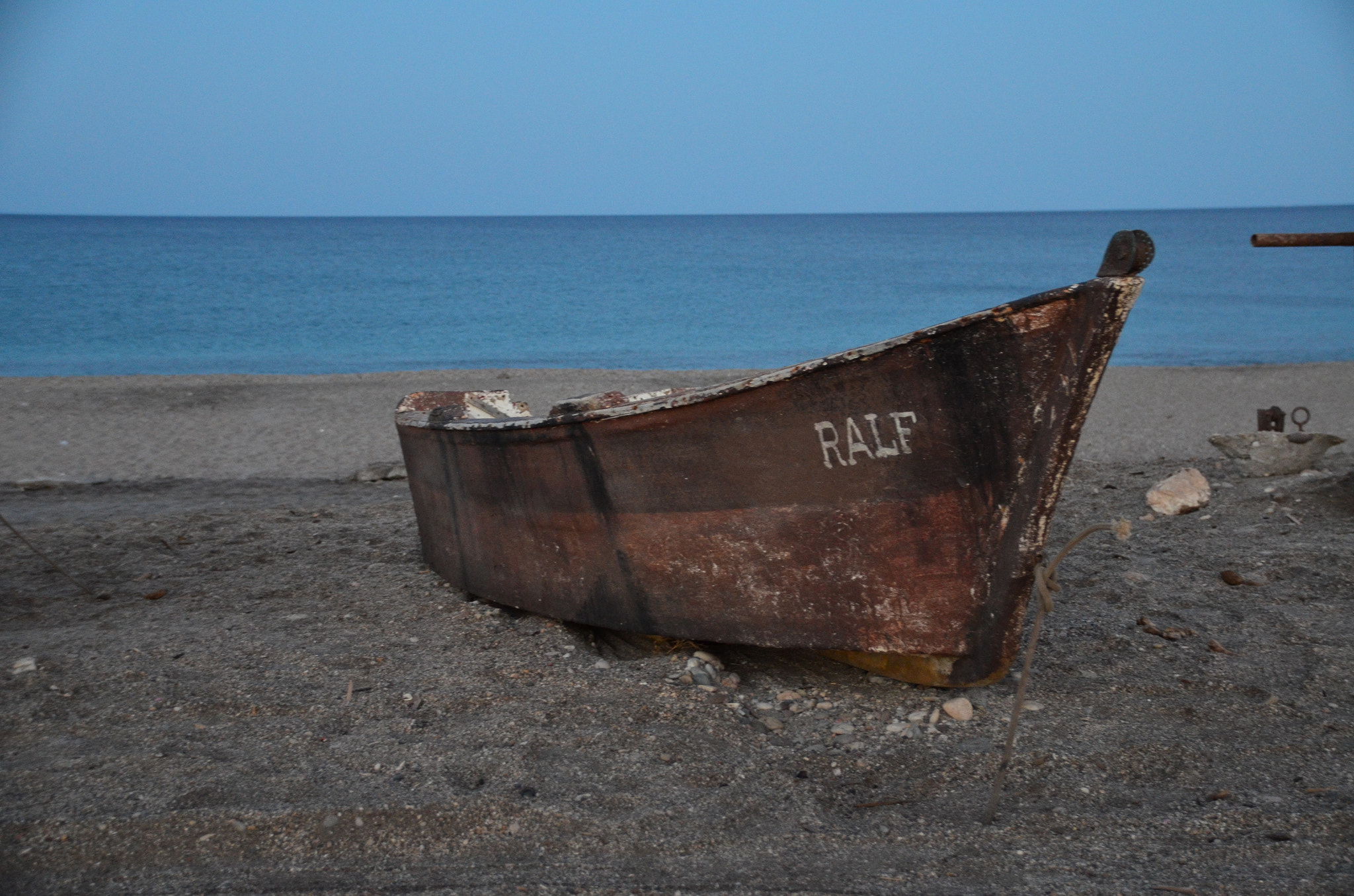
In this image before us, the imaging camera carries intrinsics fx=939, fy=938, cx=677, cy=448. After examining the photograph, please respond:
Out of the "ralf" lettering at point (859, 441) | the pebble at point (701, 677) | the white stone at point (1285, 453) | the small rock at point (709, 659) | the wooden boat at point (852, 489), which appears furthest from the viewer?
the white stone at point (1285, 453)

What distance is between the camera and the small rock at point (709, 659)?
368 cm

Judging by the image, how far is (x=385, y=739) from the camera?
3105 millimetres

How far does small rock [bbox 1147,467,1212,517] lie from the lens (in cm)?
585

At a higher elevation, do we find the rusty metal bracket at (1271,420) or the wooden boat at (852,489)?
the wooden boat at (852,489)

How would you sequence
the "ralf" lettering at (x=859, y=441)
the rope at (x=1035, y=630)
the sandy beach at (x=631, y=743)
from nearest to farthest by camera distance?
the sandy beach at (x=631, y=743), the rope at (x=1035, y=630), the "ralf" lettering at (x=859, y=441)

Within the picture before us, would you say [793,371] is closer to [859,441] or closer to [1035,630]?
[859,441]

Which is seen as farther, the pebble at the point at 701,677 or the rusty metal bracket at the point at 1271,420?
the rusty metal bracket at the point at 1271,420

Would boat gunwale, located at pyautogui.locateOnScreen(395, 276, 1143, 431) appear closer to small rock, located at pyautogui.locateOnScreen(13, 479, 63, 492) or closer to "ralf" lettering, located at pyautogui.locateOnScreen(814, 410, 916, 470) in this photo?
"ralf" lettering, located at pyautogui.locateOnScreen(814, 410, 916, 470)

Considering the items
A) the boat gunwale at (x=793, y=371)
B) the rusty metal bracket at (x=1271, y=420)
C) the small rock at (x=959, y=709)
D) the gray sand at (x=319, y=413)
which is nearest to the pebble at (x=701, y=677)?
the small rock at (x=959, y=709)

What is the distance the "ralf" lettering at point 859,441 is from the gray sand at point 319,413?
6223 mm

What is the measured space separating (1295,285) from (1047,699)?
134 feet

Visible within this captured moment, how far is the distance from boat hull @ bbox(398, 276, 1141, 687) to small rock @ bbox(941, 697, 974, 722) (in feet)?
0.45

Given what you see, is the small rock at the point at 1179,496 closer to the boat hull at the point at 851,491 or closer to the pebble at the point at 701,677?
the boat hull at the point at 851,491

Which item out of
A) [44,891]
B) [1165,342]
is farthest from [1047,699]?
[1165,342]
